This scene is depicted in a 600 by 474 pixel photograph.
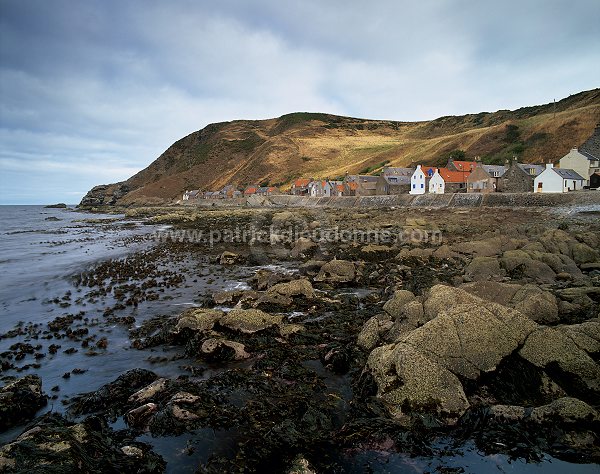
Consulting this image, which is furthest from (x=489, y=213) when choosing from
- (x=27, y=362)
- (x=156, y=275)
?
(x=27, y=362)

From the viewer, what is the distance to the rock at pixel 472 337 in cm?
835

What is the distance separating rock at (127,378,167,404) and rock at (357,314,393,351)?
6.01 m

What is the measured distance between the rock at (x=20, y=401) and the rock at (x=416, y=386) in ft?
28.3

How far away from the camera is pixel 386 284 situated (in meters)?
18.7

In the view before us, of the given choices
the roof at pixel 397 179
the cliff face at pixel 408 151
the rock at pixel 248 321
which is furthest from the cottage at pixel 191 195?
the rock at pixel 248 321

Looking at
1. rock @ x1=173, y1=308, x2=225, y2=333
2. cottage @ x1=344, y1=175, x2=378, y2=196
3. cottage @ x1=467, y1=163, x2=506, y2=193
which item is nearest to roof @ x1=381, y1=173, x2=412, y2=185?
cottage @ x1=344, y1=175, x2=378, y2=196

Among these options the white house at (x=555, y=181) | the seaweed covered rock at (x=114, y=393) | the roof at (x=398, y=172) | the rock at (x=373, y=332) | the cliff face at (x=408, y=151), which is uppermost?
the cliff face at (x=408, y=151)

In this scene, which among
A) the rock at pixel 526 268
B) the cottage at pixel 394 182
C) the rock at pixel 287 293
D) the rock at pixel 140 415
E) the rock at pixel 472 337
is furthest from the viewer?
the cottage at pixel 394 182

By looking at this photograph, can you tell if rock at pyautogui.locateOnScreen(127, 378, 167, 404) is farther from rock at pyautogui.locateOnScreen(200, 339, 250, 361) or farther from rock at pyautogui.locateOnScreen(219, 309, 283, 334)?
rock at pyautogui.locateOnScreen(219, 309, 283, 334)

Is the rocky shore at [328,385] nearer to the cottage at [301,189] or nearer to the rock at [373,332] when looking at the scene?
the rock at [373,332]

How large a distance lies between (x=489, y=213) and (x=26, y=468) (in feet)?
174

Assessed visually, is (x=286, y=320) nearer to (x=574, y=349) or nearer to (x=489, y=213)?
(x=574, y=349)

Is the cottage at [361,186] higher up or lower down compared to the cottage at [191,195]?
lower down

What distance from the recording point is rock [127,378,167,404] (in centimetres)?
878
